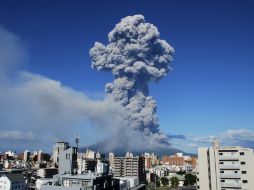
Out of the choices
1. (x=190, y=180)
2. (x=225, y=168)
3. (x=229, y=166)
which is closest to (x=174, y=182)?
(x=190, y=180)

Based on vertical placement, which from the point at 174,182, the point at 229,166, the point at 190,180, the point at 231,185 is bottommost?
the point at 174,182

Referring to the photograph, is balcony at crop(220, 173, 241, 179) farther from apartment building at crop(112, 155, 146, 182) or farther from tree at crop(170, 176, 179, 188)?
apartment building at crop(112, 155, 146, 182)

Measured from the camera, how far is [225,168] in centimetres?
4609

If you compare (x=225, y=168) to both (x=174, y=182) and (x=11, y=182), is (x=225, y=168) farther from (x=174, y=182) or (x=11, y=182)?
(x=174, y=182)

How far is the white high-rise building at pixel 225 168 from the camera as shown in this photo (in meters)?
45.0

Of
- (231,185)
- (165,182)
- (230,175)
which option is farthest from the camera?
(165,182)

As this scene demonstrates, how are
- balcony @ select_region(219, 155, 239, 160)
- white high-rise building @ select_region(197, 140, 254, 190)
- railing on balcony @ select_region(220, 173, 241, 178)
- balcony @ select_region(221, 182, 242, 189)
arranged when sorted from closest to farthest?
balcony @ select_region(221, 182, 242, 189), white high-rise building @ select_region(197, 140, 254, 190), railing on balcony @ select_region(220, 173, 241, 178), balcony @ select_region(219, 155, 239, 160)

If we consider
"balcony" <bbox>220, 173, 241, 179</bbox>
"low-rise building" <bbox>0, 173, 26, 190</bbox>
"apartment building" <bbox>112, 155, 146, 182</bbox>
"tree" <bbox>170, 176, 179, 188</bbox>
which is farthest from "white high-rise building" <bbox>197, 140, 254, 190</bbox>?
"apartment building" <bbox>112, 155, 146, 182</bbox>

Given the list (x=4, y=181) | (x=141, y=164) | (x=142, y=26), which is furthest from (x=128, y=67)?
(x=4, y=181)

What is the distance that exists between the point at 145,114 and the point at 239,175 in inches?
4883

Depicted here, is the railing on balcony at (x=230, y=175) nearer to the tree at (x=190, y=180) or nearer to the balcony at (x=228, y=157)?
the balcony at (x=228, y=157)

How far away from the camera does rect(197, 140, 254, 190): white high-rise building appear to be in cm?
4500

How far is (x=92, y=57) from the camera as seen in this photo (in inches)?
6422

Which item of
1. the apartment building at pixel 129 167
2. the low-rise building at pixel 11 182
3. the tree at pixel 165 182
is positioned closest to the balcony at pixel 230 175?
the low-rise building at pixel 11 182
